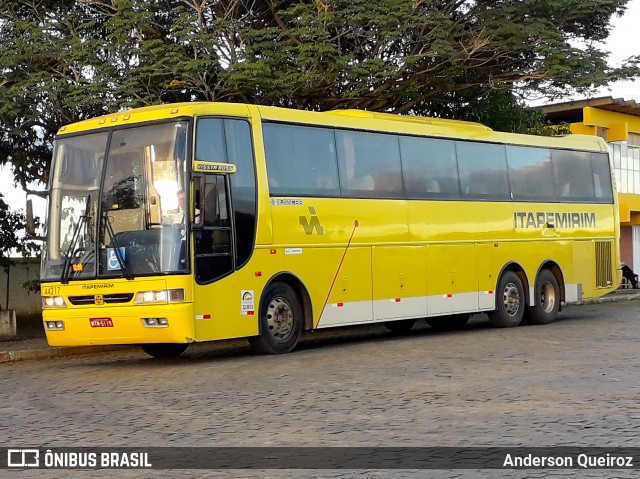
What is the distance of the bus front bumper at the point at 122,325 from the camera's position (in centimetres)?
1452

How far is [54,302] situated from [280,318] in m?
3.24

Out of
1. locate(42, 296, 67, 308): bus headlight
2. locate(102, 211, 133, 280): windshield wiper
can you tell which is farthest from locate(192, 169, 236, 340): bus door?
locate(42, 296, 67, 308): bus headlight

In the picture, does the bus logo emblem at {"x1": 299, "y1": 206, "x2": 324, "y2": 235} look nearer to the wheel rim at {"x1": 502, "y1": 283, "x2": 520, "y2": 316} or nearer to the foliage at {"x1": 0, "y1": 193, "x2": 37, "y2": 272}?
the wheel rim at {"x1": 502, "y1": 283, "x2": 520, "y2": 316}

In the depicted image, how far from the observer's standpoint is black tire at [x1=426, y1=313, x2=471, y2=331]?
878 inches

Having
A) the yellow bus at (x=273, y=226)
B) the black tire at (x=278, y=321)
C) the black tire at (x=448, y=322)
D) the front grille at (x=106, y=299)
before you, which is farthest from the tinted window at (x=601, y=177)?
the front grille at (x=106, y=299)

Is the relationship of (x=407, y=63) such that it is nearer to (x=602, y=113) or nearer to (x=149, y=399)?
(x=149, y=399)

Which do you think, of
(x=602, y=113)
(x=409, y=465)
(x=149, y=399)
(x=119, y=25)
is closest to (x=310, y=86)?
(x=119, y=25)

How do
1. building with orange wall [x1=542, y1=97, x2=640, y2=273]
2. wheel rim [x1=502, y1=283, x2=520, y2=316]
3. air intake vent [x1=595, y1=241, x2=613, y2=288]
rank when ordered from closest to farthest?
wheel rim [x1=502, y1=283, x2=520, y2=316] < air intake vent [x1=595, y1=241, x2=613, y2=288] < building with orange wall [x1=542, y1=97, x2=640, y2=273]

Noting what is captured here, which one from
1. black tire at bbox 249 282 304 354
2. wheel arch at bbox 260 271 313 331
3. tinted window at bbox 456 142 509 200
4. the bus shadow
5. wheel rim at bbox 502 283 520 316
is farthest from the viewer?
wheel rim at bbox 502 283 520 316

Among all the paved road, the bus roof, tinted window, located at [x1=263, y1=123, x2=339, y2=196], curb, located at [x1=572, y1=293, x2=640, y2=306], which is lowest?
curb, located at [x1=572, y1=293, x2=640, y2=306]

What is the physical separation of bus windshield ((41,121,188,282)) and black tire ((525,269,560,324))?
9851 millimetres

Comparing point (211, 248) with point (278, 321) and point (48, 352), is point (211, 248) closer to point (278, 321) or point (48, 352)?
point (278, 321)

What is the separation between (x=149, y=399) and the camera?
453 inches

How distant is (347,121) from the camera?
18094 millimetres
